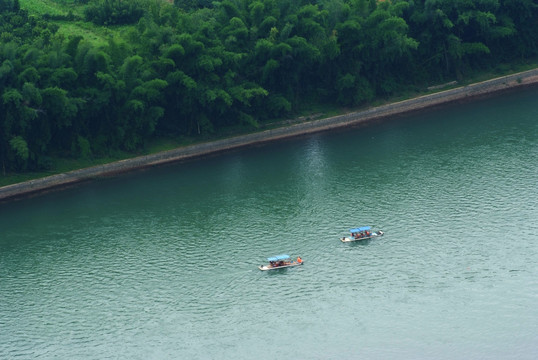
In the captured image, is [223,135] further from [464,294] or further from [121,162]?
[464,294]

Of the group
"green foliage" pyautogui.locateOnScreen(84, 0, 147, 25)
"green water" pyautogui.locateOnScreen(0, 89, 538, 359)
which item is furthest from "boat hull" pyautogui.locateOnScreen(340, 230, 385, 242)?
"green foliage" pyautogui.locateOnScreen(84, 0, 147, 25)

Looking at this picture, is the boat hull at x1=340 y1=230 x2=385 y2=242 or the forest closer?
the boat hull at x1=340 y1=230 x2=385 y2=242

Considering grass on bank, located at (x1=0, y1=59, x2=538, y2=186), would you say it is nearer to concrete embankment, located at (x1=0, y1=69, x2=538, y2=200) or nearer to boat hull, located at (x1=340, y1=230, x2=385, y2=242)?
concrete embankment, located at (x1=0, y1=69, x2=538, y2=200)

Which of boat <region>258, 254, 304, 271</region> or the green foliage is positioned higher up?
the green foliage

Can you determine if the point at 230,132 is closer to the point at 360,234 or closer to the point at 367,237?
the point at 360,234

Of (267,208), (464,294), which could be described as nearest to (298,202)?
(267,208)

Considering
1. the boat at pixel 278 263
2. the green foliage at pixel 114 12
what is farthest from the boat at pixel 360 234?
the green foliage at pixel 114 12
